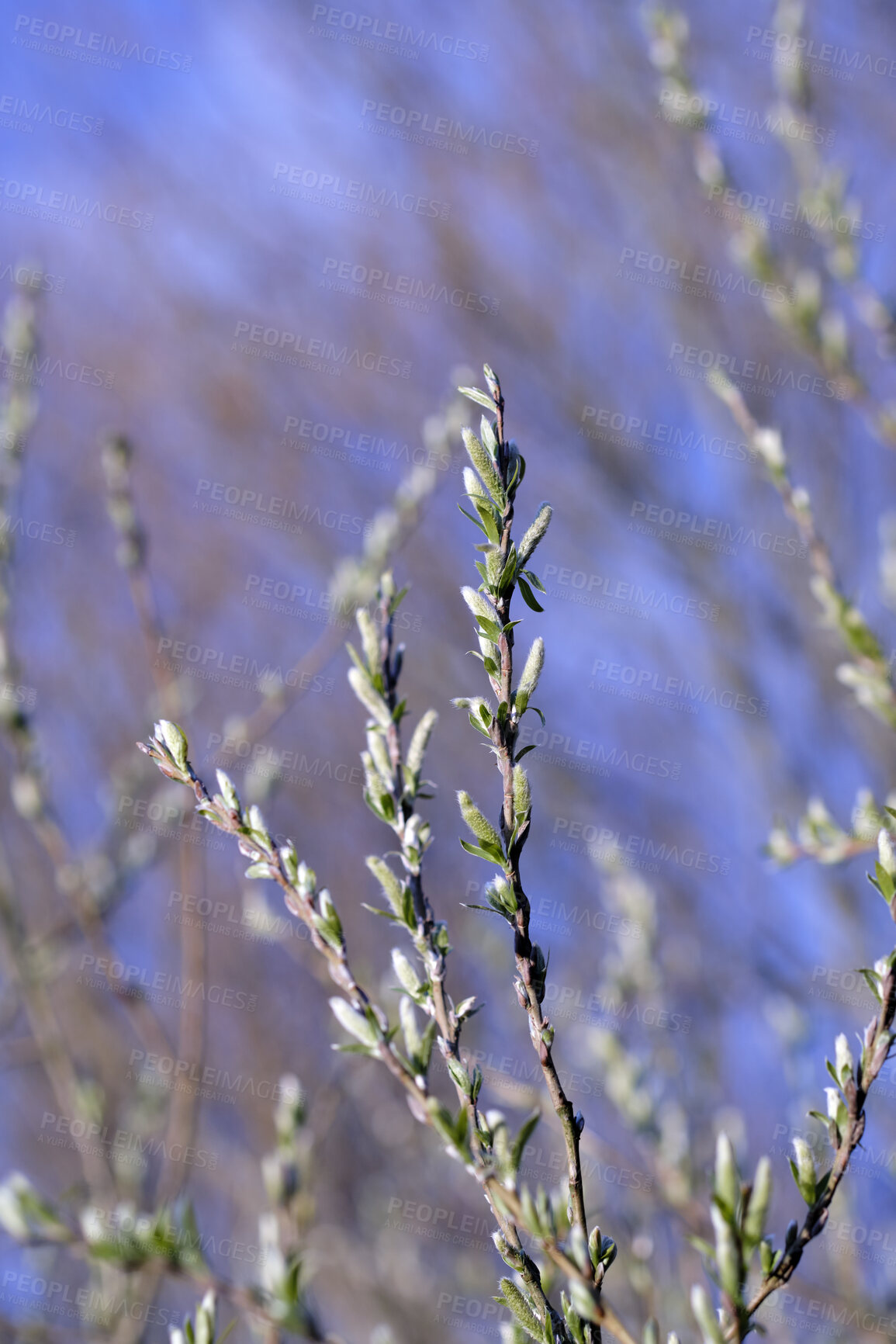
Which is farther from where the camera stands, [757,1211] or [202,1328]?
[202,1328]

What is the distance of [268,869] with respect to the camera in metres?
1.06

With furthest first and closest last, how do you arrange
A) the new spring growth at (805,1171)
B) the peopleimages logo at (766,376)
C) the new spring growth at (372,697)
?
the peopleimages logo at (766,376) → the new spring growth at (372,697) → the new spring growth at (805,1171)

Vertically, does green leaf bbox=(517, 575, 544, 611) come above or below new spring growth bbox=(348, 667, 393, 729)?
above

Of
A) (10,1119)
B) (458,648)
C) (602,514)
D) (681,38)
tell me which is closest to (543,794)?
(458,648)

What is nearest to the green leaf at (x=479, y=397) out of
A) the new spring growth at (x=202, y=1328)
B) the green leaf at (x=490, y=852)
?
the green leaf at (x=490, y=852)

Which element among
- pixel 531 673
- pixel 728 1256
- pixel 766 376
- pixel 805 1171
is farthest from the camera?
pixel 766 376

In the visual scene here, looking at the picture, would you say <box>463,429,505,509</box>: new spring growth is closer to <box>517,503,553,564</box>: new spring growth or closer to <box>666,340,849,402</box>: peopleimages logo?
<box>517,503,553,564</box>: new spring growth

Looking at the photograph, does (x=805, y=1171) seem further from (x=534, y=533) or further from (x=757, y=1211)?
(x=534, y=533)

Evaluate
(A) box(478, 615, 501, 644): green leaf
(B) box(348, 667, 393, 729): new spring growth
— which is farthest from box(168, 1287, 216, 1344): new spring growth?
(A) box(478, 615, 501, 644): green leaf

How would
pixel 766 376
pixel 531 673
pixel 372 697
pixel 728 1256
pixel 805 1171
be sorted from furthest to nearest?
pixel 766 376
pixel 372 697
pixel 531 673
pixel 805 1171
pixel 728 1256

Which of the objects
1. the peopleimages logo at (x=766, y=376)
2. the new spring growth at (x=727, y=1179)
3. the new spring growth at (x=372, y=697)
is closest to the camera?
the new spring growth at (x=727, y=1179)

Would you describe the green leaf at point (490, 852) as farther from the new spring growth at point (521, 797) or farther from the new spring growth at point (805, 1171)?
the new spring growth at point (805, 1171)

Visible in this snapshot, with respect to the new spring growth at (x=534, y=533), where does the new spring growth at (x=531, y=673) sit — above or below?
below

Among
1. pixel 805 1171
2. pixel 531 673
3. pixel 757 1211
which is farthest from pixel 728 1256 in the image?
pixel 531 673
